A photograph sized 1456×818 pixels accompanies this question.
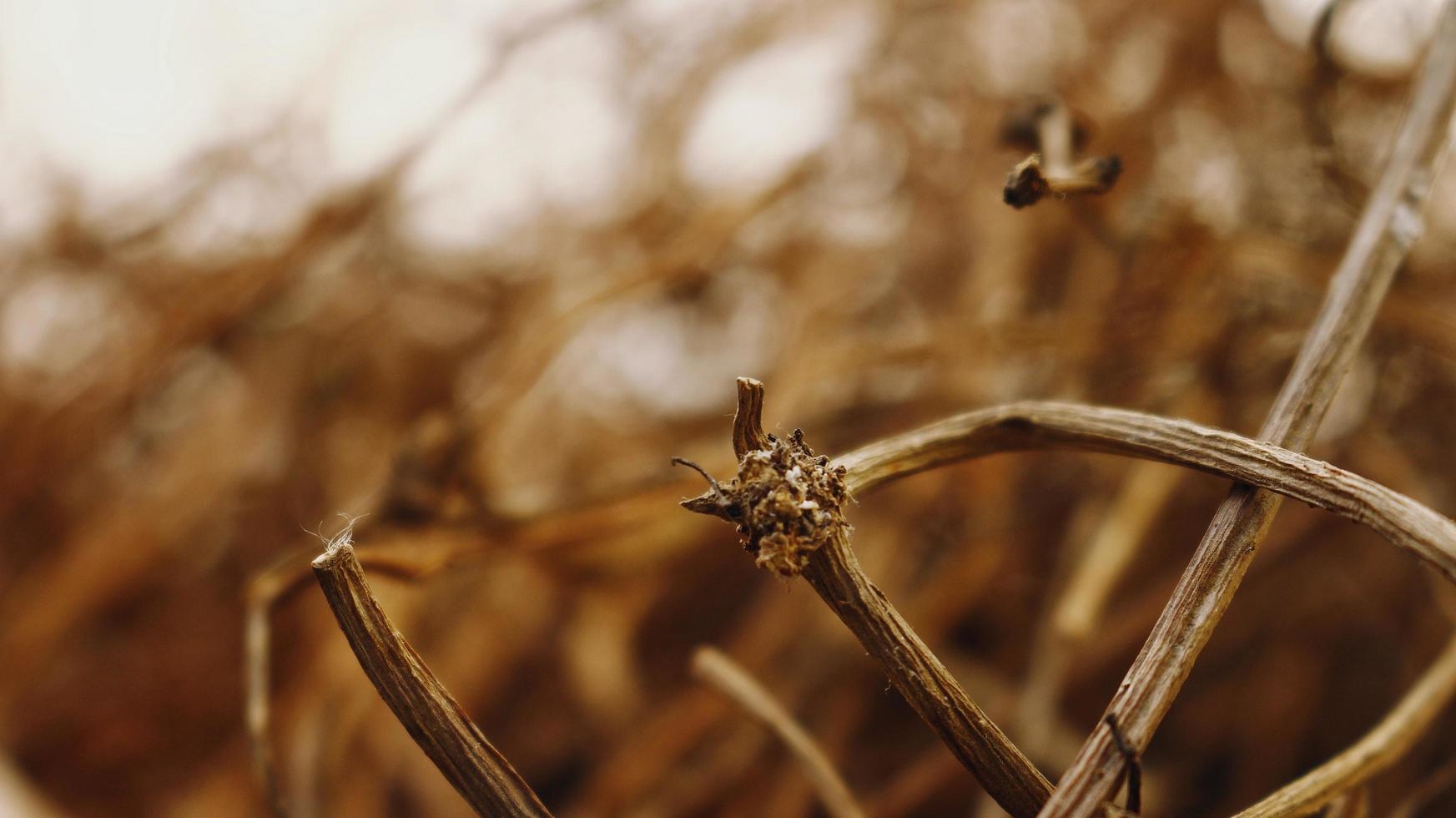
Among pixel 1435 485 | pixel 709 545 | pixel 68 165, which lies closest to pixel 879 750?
pixel 709 545

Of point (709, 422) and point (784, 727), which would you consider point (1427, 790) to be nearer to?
point (784, 727)

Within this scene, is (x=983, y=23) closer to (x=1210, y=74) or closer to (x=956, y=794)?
(x=1210, y=74)

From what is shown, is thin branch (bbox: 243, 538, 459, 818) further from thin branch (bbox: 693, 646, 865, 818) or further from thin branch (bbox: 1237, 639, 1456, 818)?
thin branch (bbox: 1237, 639, 1456, 818)

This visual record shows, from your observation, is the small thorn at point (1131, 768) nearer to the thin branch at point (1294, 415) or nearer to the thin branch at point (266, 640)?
the thin branch at point (1294, 415)

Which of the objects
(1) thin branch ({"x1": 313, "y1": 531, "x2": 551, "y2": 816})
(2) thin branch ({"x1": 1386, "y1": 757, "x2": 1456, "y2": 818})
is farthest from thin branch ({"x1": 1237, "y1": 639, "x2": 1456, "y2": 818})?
(1) thin branch ({"x1": 313, "y1": 531, "x2": 551, "y2": 816})

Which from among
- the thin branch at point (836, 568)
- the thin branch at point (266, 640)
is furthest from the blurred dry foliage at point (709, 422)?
the thin branch at point (836, 568)

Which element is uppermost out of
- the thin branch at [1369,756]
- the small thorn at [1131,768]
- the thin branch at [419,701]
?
the thin branch at [419,701]

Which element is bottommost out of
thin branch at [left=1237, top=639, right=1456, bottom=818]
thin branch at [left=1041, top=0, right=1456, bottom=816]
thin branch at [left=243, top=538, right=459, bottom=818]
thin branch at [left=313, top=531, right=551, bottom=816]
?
thin branch at [left=1237, top=639, right=1456, bottom=818]
